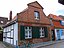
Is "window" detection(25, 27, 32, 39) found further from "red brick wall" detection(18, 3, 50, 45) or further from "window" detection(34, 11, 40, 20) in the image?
"window" detection(34, 11, 40, 20)

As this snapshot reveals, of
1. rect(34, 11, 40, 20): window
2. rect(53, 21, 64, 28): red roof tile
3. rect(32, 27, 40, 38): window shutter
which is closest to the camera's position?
rect(32, 27, 40, 38): window shutter

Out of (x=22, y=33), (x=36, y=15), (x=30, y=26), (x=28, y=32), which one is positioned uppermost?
(x=36, y=15)

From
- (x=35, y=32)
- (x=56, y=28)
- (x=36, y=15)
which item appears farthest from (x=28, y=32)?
(x=56, y=28)

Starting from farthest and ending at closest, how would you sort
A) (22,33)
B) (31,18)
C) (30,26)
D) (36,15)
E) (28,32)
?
(36,15)
(31,18)
(30,26)
(28,32)
(22,33)

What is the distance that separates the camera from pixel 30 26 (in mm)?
15570

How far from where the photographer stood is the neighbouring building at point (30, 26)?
14111mm

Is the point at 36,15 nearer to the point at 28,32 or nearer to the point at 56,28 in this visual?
the point at 28,32

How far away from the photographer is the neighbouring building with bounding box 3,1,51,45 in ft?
46.3

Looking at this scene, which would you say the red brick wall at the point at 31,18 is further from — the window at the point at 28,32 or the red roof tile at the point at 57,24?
the red roof tile at the point at 57,24

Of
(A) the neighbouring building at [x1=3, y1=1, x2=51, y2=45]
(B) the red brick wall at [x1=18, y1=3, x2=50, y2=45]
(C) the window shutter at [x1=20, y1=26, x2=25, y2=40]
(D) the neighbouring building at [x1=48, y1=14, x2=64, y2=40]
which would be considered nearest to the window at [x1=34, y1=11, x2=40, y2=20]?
(A) the neighbouring building at [x1=3, y1=1, x2=51, y2=45]

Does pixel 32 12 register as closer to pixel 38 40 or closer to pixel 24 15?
pixel 24 15

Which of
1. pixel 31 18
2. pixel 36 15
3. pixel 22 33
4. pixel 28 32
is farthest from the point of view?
pixel 36 15

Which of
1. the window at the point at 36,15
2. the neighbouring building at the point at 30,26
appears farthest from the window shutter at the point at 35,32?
the window at the point at 36,15

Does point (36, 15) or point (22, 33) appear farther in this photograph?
point (36, 15)
